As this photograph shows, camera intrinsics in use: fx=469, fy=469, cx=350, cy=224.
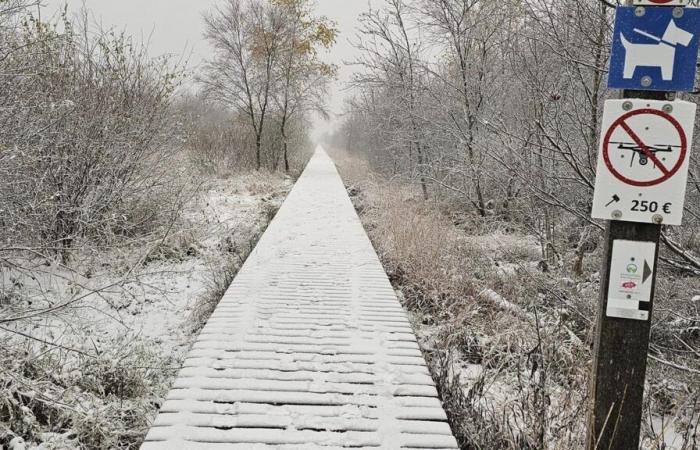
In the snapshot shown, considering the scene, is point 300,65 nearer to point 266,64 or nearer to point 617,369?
point 266,64

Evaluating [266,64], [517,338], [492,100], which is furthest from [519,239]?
[266,64]

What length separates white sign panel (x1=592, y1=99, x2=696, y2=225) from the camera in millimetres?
1860

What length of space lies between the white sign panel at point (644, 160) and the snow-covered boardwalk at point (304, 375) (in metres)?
1.46

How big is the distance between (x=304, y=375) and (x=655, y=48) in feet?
8.58

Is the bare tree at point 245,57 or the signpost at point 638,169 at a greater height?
the bare tree at point 245,57

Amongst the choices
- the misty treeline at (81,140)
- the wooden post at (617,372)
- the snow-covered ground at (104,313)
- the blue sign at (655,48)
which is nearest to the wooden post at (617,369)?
the wooden post at (617,372)

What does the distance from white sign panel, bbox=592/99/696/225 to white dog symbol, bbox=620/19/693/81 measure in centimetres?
13

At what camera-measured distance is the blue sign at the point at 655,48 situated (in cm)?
182

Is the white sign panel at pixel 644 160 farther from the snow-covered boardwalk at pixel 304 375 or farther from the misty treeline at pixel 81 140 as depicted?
the misty treeline at pixel 81 140

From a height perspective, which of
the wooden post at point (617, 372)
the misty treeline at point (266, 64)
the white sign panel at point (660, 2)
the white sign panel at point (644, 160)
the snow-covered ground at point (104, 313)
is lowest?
the snow-covered ground at point (104, 313)

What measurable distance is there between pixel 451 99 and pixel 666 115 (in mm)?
9937

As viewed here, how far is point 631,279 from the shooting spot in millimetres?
1976

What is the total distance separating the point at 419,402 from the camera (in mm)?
2814

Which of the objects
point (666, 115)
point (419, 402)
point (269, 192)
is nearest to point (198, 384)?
point (419, 402)
